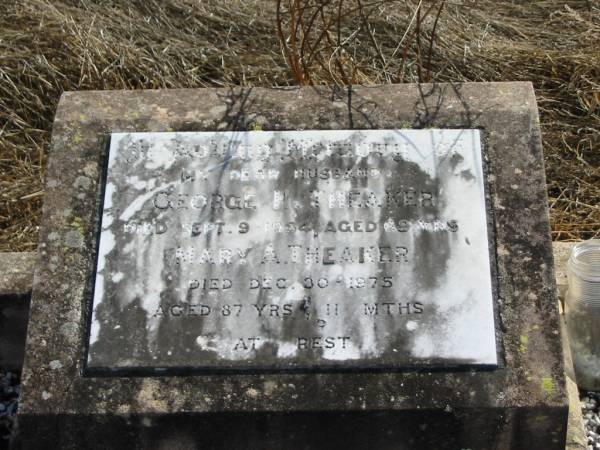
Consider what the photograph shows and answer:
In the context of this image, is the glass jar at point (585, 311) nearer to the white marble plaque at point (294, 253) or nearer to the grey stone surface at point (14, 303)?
the white marble plaque at point (294, 253)

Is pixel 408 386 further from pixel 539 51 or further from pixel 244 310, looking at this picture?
pixel 539 51

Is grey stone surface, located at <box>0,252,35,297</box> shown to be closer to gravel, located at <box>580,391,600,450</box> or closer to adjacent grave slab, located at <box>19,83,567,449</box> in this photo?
adjacent grave slab, located at <box>19,83,567,449</box>

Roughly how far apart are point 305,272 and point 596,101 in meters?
2.18

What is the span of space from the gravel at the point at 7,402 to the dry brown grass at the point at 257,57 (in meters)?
0.67

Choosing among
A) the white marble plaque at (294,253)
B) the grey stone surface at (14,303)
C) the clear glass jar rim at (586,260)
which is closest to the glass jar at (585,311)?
the clear glass jar rim at (586,260)

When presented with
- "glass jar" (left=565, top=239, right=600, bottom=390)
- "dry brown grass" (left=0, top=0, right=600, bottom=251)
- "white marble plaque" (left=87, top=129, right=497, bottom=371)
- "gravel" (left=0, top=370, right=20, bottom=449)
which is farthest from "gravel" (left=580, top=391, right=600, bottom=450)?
"gravel" (left=0, top=370, right=20, bottom=449)

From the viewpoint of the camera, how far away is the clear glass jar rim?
2980 millimetres

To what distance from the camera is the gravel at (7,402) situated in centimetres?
311

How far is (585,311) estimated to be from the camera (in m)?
3.05

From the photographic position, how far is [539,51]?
434 cm

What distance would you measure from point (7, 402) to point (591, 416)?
2.10m

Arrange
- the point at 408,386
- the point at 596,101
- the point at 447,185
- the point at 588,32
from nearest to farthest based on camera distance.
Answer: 1. the point at 408,386
2. the point at 447,185
3. the point at 596,101
4. the point at 588,32

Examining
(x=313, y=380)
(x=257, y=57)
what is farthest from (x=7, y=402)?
(x=257, y=57)

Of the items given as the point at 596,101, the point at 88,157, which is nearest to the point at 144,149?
the point at 88,157
